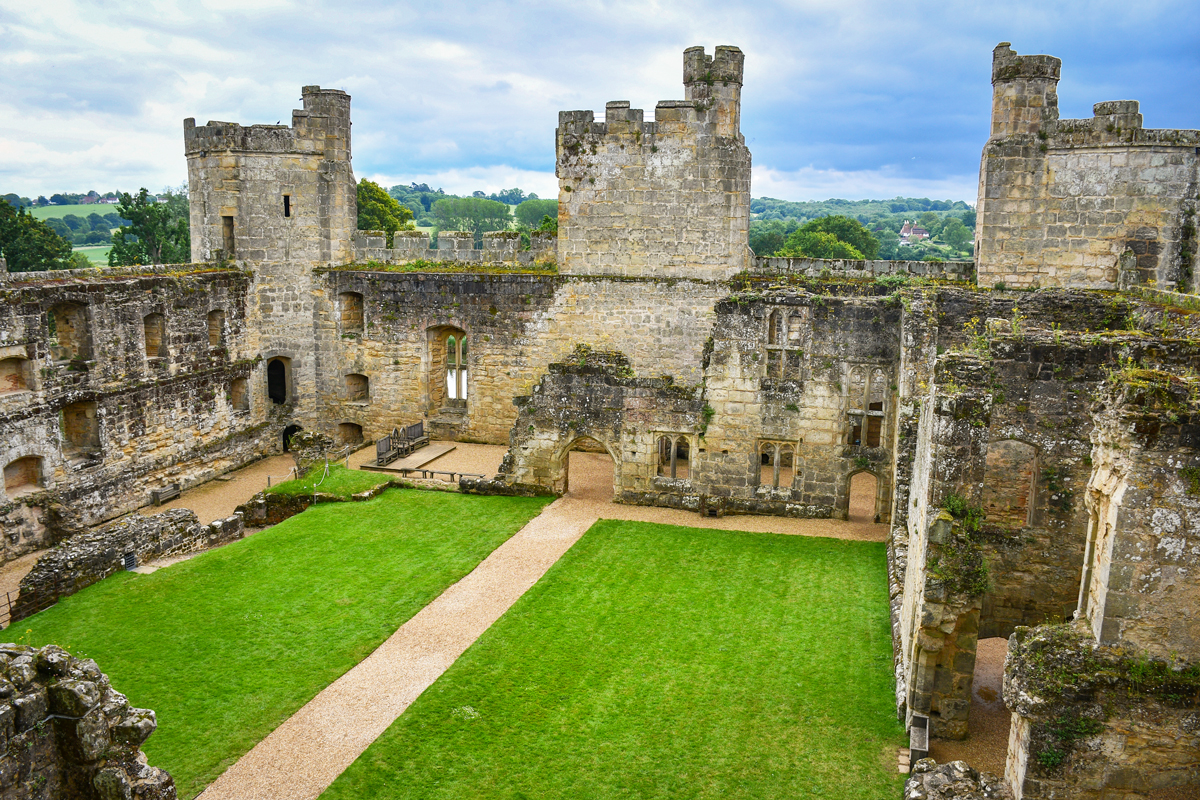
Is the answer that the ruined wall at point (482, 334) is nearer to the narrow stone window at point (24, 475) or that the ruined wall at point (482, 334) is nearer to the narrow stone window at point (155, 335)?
the narrow stone window at point (155, 335)

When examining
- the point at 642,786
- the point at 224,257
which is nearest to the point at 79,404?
the point at 224,257

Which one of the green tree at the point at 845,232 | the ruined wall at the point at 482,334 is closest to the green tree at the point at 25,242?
the ruined wall at the point at 482,334

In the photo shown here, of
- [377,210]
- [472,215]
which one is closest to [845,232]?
[377,210]

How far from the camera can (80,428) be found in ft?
67.3

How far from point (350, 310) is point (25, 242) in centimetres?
1793

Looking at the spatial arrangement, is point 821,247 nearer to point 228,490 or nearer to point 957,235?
point 228,490

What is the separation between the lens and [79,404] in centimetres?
2028

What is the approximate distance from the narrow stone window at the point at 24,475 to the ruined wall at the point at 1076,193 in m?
21.9

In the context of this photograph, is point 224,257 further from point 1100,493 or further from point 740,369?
point 1100,493

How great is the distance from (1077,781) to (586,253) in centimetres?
1864

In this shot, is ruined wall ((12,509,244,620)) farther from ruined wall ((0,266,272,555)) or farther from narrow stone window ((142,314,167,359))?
narrow stone window ((142,314,167,359))

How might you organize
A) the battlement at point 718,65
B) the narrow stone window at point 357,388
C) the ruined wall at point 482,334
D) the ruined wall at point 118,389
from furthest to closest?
the narrow stone window at point 357,388, the ruined wall at point 482,334, the battlement at point 718,65, the ruined wall at point 118,389

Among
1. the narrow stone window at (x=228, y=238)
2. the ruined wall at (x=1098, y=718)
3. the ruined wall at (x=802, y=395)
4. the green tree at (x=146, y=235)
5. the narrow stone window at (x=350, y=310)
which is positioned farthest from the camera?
the green tree at (x=146, y=235)

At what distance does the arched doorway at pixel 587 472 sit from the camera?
70.9 feet
